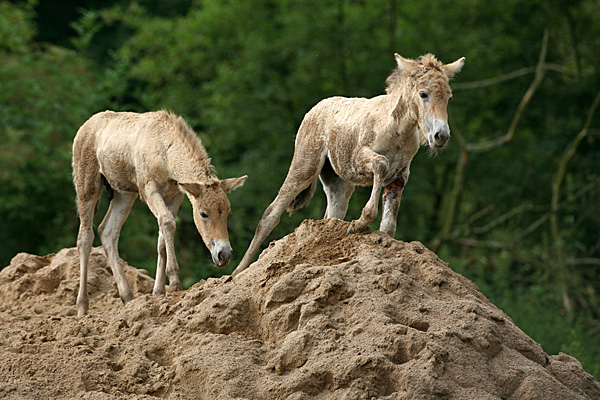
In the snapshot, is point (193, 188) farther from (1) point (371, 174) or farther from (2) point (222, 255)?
(1) point (371, 174)

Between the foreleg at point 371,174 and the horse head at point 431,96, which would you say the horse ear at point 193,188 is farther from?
the horse head at point 431,96

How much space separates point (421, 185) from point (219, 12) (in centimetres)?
725

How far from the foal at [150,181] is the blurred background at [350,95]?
6.18 meters

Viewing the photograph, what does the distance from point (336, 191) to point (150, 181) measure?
6.93ft

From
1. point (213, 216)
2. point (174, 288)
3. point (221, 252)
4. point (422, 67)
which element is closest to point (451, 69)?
point (422, 67)

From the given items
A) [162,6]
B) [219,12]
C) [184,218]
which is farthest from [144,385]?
[162,6]

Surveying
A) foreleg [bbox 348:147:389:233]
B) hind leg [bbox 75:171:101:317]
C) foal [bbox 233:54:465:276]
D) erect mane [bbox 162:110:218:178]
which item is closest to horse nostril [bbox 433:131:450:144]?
foal [bbox 233:54:465:276]

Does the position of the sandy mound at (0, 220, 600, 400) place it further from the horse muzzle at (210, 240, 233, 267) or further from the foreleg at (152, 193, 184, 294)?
the foreleg at (152, 193, 184, 294)

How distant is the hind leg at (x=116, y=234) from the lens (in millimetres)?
8953

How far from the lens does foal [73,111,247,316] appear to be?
26.6 feet

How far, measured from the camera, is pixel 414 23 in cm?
2100

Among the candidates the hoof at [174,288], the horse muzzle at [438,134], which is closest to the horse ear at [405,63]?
the horse muzzle at [438,134]

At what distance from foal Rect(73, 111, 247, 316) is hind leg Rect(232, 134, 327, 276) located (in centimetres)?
50

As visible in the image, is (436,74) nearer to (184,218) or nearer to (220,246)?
(220,246)
